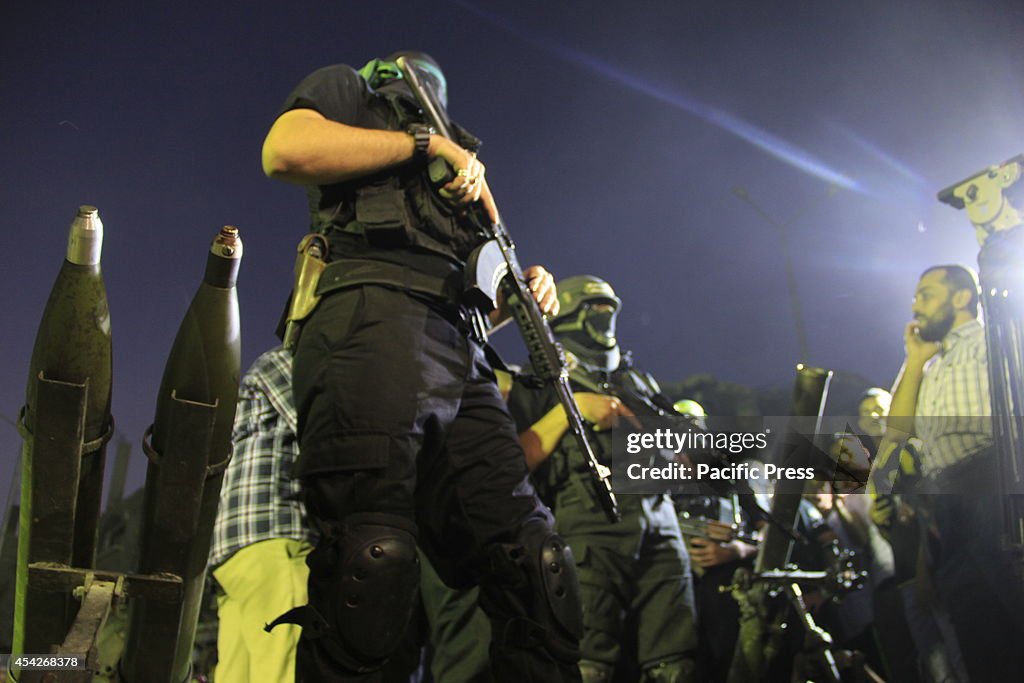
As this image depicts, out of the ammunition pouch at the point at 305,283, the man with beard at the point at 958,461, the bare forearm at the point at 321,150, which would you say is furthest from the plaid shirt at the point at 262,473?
the man with beard at the point at 958,461

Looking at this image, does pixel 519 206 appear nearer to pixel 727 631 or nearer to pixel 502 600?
pixel 727 631

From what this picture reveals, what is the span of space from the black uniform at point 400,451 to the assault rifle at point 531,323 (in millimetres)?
170

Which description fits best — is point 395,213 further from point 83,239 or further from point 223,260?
point 83,239

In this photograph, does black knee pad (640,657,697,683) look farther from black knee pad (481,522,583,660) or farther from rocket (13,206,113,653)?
rocket (13,206,113,653)

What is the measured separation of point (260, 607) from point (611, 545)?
1.49 m

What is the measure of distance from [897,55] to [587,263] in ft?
6.30

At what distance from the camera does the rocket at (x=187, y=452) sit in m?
1.31

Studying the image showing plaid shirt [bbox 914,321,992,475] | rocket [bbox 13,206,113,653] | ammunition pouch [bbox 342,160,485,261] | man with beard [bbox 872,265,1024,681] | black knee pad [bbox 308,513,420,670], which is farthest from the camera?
plaid shirt [bbox 914,321,992,475]

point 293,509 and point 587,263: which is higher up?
point 587,263

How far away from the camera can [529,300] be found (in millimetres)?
2025

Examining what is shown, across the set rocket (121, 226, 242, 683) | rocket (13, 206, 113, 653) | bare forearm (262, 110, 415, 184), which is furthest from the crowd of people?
rocket (13, 206, 113, 653)

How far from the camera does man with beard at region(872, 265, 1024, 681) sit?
2885 millimetres

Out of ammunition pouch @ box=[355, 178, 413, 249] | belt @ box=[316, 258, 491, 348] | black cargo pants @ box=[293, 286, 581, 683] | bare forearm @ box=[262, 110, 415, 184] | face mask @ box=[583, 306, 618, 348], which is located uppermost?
face mask @ box=[583, 306, 618, 348]

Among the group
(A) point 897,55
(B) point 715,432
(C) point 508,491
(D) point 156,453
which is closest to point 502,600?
(C) point 508,491
